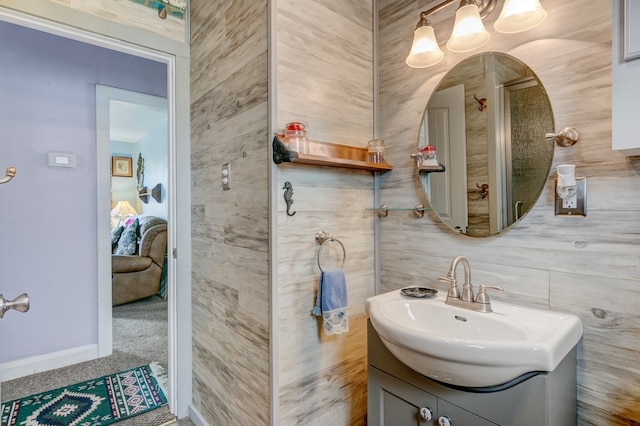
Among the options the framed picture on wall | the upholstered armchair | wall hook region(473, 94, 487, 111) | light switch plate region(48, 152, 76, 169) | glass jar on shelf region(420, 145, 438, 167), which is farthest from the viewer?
the framed picture on wall

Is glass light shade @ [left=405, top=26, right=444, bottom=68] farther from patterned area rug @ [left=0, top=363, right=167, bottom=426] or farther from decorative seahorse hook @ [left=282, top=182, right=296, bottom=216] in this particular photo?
patterned area rug @ [left=0, top=363, right=167, bottom=426]

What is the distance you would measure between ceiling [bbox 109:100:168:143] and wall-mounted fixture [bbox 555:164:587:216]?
13.2 feet

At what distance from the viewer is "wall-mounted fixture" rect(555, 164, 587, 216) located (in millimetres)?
1027

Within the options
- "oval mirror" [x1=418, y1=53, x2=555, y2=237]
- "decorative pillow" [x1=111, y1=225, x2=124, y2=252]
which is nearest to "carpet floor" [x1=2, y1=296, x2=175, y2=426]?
"decorative pillow" [x1=111, y1=225, x2=124, y2=252]

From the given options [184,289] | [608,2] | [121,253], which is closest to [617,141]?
[608,2]

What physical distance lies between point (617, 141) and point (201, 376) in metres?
2.08

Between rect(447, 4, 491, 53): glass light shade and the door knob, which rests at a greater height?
rect(447, 4, 491, 53): glass light shade

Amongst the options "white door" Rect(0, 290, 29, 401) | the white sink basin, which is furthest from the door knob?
the white sink basin

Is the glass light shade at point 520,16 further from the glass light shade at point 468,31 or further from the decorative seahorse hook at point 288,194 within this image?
the decorative seahorse hook at point 288,194

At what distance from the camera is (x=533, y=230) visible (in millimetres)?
1153

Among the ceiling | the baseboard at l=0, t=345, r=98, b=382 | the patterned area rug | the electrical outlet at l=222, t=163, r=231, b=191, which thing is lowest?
the patterned area rug

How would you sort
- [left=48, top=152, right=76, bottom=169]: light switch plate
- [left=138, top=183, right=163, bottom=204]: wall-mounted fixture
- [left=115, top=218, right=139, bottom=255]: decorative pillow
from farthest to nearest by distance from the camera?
1. [left=138, top=183, right=163, bottom=204]: wall-mounted fixture
2. [left=115, top=218, right=139, bottom=255]: decorative pillow
3. [left=48, top=152, right=76, bottom=169]: light switch plate

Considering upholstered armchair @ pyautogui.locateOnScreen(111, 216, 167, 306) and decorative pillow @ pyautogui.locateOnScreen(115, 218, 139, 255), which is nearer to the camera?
upholstered armchair @ pyautogui.locateOnScreen(111, 216, 167, 306)

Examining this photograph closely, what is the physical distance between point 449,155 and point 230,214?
1.05 m
